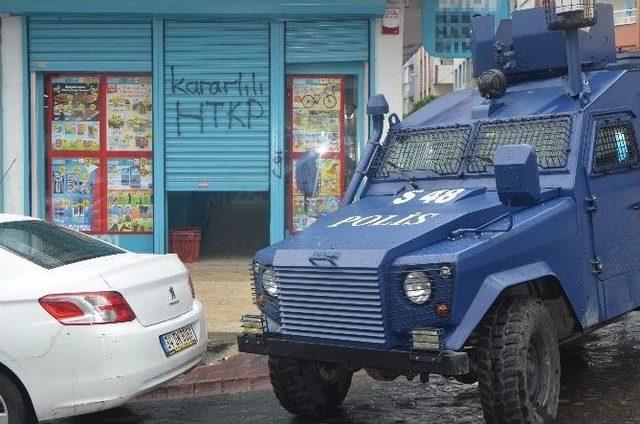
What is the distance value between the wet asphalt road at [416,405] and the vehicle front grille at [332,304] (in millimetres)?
1010

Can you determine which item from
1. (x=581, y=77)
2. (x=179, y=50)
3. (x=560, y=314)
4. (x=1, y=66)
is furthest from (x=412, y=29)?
(x=560, y=314)

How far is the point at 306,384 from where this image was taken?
5586 millimetres

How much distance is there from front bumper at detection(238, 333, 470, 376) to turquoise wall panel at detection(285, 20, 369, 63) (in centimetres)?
670

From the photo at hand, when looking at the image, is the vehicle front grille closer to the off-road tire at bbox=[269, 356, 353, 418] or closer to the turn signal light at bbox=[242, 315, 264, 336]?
the turn signal light at bbox=[242, 315, 264, 336]

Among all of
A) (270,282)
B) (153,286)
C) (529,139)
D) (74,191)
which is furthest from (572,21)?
(74,191)

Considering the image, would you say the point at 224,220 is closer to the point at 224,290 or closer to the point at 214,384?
the point at 224,290

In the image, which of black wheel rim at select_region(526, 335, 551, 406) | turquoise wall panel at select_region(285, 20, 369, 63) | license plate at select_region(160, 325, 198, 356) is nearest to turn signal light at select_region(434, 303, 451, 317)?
black wheel rim at select_region(526, 335, 551, 406)

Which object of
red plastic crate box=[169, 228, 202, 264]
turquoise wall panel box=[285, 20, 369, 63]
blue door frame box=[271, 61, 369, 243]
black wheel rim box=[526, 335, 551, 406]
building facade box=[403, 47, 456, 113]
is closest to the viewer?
black wheel rim box=[526, 335, 551, 406]

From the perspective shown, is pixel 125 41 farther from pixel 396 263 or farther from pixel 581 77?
pixel 396 263

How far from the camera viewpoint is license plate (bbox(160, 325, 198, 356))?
204 inches

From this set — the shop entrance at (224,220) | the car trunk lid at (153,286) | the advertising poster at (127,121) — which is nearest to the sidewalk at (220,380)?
the car trunk lid at (153,286)

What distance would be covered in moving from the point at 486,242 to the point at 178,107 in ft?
24.6

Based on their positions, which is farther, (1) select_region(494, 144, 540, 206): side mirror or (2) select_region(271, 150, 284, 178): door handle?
(2) select_region(271, 150, 284, 178): door handle

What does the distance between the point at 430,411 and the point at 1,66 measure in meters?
8.17
